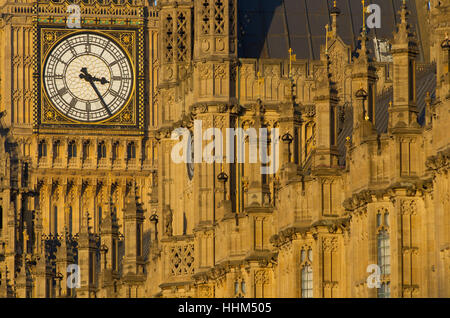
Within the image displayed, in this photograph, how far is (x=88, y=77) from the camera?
166125 millimetres

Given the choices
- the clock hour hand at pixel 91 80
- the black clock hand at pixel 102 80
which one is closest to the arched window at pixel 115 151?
the clock hour hand at pixel 91 80

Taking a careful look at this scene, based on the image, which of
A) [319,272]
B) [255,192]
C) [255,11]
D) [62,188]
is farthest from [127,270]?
[62,188]

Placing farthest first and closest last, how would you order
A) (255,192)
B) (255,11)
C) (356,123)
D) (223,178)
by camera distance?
(255,11) < (223,178) < (255,192) < (356,123)

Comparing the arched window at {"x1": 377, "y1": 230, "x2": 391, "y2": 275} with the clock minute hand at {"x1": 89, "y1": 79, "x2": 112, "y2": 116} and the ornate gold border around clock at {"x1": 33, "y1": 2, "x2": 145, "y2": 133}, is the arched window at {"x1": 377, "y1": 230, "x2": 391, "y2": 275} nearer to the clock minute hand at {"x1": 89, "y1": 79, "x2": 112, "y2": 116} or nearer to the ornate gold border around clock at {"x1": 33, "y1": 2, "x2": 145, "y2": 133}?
the ornate gold border around clock at {"x1": 33, "y1": 2, "x2": 145, "y2": 133}

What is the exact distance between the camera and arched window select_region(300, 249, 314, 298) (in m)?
75.2

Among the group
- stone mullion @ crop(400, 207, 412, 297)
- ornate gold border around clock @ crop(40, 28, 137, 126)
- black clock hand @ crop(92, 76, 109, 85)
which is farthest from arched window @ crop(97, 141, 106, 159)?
stone mullion @ crop(400, 207, 412, 297)

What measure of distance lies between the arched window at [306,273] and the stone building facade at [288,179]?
2.7 inches

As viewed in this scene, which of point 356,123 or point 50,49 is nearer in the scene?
point 356,123

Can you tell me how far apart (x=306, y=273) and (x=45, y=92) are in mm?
91383

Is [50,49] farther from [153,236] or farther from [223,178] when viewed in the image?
[223,178]

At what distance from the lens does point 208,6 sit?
301 feet

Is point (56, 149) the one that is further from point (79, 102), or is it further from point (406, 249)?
point (406, 249)

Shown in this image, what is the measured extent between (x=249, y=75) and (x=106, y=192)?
74031 mm

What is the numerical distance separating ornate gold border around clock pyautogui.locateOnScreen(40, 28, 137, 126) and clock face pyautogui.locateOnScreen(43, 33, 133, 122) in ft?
0.79
